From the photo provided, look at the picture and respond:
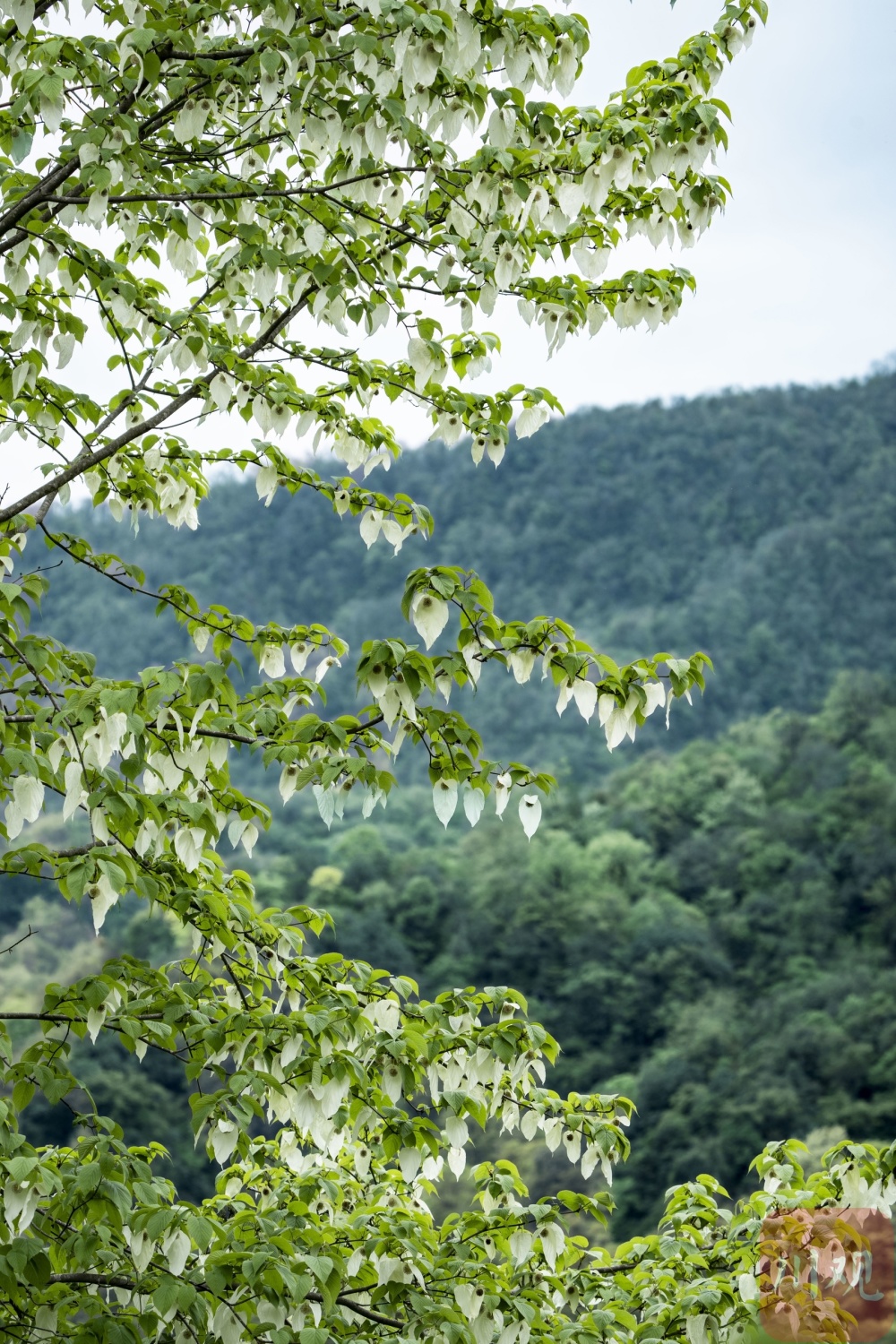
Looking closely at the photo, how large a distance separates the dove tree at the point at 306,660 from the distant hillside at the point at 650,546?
2228 inches

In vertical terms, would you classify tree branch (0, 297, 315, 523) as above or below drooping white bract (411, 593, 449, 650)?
above

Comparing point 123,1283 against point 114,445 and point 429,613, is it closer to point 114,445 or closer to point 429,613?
point 429,613

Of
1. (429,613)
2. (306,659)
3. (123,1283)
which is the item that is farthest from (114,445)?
(123,1283)

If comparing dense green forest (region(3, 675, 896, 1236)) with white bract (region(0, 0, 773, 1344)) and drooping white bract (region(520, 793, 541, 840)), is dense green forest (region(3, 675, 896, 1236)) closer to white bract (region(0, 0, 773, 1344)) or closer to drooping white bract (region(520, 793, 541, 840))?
white bract (region(0, 0, 773, 1344))

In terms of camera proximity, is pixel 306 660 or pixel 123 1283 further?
pixel 306 660

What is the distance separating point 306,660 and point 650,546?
70196 millimetres

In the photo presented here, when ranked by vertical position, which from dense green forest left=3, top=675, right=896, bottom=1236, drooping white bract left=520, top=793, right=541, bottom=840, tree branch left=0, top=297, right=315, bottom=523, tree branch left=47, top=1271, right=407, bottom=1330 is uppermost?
dense green forest left=3, top=675, right=896, bottom=1236

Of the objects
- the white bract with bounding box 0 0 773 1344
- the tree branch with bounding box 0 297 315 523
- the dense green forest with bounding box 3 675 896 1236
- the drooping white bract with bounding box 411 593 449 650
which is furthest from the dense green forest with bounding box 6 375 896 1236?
the drooping white bract with bounding box 411 593 449 650

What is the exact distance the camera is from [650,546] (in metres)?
73.0

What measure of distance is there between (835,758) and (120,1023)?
167 ft

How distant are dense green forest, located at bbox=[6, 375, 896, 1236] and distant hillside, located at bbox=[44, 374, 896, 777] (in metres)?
0.16

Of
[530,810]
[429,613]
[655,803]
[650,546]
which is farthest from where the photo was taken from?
[650,546]

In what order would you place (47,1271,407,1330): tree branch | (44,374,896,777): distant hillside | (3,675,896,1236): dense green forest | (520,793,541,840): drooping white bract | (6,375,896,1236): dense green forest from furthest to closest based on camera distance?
(44,374,896,777): distant hillside, (6,375,896,1236): dense green forest, (3,675,896,1236): dense green forest, (47,1271,407,1330): tree branch, (520,793,541,840): drooping white bract

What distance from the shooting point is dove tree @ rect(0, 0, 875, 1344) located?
9.09ft
